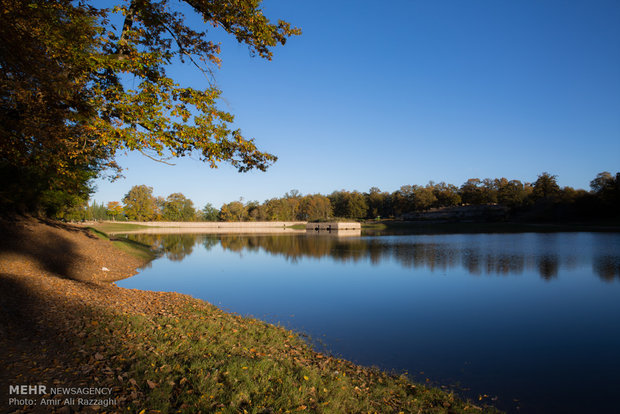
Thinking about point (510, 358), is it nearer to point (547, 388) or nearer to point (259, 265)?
point (547, 388)

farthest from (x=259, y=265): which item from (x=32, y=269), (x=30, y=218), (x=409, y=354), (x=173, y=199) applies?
(x=173, y=199)

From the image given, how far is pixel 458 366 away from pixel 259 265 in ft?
58.5

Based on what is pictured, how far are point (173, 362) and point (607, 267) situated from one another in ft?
79.8

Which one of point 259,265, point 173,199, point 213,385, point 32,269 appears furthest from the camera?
point 173,199

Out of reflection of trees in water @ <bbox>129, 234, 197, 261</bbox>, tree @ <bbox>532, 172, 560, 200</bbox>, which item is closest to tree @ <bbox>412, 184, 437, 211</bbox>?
tree @ <bbox>532, 172, 560, 200</bbox>

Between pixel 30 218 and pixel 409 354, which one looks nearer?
pixel 409 354

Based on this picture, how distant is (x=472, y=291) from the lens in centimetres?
1449

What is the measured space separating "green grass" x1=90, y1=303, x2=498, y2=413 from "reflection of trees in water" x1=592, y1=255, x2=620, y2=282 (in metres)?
16.5

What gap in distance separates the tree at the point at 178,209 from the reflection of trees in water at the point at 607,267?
113113 millimetres

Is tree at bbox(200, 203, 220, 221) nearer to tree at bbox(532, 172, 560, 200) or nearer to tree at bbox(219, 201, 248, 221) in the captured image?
tree at bbox(219, 201, 248, 221)

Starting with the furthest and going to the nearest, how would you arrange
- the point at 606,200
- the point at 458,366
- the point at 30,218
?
the point at 606,200 < the point at 30,218 < the point at 458,366

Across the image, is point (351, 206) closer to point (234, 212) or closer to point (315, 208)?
point (315, 208)

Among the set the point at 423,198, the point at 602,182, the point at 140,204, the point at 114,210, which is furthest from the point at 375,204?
the point at 114,210

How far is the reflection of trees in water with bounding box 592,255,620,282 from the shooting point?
16.9m
